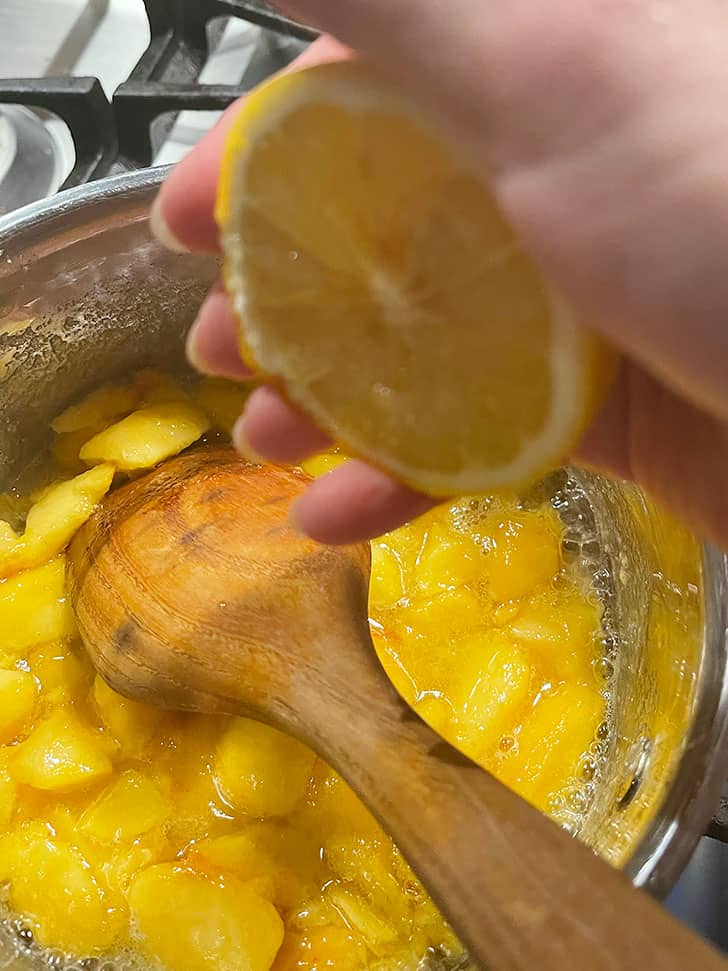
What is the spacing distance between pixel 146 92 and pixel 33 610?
660 millimetres

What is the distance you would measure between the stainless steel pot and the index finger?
0.24 metres

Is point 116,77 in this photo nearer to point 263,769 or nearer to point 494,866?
Result: point 263,769

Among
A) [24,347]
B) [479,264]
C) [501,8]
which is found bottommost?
[24,347]

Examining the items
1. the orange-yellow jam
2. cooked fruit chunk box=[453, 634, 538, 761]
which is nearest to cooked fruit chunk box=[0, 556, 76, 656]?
the orange-yellow jam

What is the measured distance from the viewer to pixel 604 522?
1133 mm

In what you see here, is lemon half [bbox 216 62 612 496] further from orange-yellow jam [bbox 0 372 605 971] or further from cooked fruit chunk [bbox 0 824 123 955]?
cooked fruit chunk [bbox 0 824 123 955]

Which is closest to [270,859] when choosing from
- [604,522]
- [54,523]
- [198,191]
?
[54,523]

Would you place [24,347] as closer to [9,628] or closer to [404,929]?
[9,628]

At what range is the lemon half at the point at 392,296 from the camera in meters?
0.52

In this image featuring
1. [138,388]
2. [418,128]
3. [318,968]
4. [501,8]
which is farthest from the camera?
[138,388]

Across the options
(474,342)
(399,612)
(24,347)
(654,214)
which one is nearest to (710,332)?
(654,214)

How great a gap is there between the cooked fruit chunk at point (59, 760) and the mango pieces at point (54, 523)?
0.19 meters

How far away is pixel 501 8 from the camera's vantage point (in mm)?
380

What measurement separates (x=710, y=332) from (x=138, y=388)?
2.90ft
